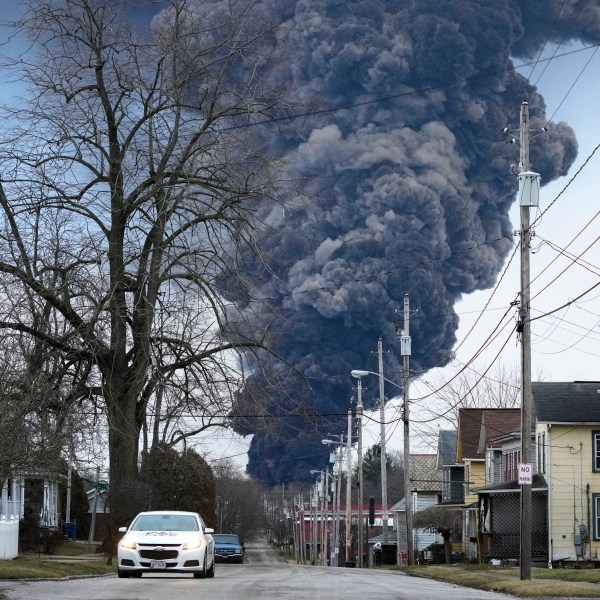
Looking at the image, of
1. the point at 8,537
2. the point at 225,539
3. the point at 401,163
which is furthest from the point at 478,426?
the point at 401,163

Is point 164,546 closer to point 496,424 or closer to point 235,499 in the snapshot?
point 496,424

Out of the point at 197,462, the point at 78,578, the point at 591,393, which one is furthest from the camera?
the point at 197,462

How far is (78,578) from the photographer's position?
Answer: 26.1 m

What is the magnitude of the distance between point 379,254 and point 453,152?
1157 cm

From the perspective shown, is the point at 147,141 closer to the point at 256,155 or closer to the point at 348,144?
the point at 256,155

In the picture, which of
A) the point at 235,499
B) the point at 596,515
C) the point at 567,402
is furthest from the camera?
the point at 235,499

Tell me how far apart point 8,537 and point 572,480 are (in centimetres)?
2286

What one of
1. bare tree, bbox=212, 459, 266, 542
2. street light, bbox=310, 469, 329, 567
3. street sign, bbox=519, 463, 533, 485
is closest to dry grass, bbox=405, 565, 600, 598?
street sign, bbox=519, 463, 533, 485

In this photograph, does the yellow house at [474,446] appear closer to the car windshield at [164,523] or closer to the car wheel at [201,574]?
the car wheel at [201,574]

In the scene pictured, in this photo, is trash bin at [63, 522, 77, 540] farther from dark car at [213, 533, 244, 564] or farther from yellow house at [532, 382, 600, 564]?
yellow house at [532, 382, 600, 564]

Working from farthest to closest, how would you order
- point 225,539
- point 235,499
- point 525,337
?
point 235,499
point 225,539
point 525,337

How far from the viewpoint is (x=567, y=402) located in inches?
1930

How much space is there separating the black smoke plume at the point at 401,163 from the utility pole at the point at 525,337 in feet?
245

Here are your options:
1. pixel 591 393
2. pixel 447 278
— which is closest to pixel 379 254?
pixel 447 278
